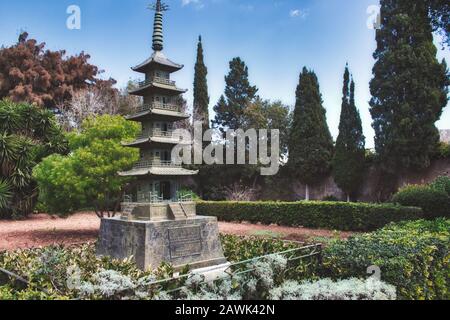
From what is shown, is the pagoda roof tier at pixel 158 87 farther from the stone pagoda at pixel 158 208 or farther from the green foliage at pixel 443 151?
the green foliage at pixel 443 151

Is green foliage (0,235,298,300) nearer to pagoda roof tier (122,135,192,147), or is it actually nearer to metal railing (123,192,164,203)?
metal railing (123,192,164,203)

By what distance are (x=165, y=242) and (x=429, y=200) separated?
41.3ft

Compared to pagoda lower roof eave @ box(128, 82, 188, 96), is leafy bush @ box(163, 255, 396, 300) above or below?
below

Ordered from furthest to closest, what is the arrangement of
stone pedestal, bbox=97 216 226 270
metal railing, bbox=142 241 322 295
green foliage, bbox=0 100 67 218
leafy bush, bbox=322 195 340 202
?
leafy bush, bbox=322 195 340 202
green foliage, bbox=0 100 67 218
stone pedestal, bbox=97 216 226 270
metal railing, bbox=142 241 322 295

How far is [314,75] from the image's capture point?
30250mm

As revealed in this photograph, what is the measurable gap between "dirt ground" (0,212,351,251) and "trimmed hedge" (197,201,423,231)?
3.03 ft

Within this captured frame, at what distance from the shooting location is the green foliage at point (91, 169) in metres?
17.3

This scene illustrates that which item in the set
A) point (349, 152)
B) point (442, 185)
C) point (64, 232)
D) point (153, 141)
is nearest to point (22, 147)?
point (64, 232)

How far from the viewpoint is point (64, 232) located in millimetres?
20047

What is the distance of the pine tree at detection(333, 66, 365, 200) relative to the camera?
26.1 meters

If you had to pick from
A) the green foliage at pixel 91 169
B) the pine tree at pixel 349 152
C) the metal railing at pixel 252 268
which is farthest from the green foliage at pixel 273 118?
the metal railing at pixel 252 268

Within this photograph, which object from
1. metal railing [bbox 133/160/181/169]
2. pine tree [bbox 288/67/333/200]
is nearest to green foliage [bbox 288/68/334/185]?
pine tree [bbox 288/67/333/200]
